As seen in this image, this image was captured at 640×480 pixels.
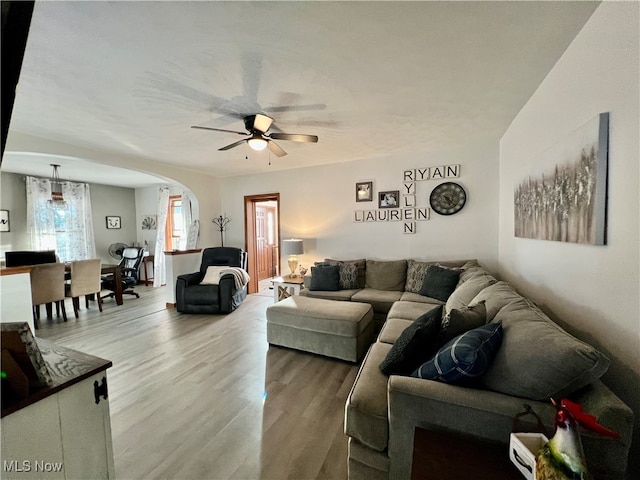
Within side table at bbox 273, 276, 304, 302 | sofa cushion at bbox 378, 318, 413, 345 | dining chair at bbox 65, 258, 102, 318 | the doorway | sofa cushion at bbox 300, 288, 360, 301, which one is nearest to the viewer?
sofa cushion at bbox 378, 318, 413, 345

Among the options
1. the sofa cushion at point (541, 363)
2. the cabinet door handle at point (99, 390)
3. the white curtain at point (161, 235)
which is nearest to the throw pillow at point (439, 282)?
the sofa cushion at point (541, 363)

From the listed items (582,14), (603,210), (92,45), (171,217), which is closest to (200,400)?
(92,45)

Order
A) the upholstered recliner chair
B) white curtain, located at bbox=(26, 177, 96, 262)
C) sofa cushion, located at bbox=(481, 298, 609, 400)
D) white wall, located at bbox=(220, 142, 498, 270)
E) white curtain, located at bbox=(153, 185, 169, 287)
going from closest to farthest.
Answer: sofa cushion, located at bbox=(481, 298, 609, 400)
white wall, located at bbox=(220, 142, 498, 270)
the upholstered recliner chair
white curtain, located at bbox=(26, 177, 96, 262)
white curtain, located at bbox=(153, 185, 169, 287)

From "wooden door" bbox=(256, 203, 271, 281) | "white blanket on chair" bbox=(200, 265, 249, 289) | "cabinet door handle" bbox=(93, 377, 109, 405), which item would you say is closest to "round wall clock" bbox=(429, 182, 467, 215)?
"white blanket on chair" bbox=(200, 265, 249, 289)

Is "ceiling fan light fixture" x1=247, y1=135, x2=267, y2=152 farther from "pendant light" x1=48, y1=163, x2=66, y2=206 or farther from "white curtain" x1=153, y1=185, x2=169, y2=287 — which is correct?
"white curtain" x1=153, y1=185, x2=169, y2=287

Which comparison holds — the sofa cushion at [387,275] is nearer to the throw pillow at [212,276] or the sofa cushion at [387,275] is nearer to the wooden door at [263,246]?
the throw pillow at [212,276]

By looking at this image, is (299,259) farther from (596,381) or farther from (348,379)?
(596,381)

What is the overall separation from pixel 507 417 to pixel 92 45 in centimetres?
282

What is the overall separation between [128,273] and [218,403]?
15.9 ft

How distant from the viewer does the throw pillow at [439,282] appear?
3.02 m

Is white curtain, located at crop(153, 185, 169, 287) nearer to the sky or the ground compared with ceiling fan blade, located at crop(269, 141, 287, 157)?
nearer to the ground

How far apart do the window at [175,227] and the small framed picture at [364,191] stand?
4585 mm

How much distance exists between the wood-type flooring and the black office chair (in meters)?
1.39

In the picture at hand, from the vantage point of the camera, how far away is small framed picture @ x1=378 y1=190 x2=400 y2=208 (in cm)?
409
